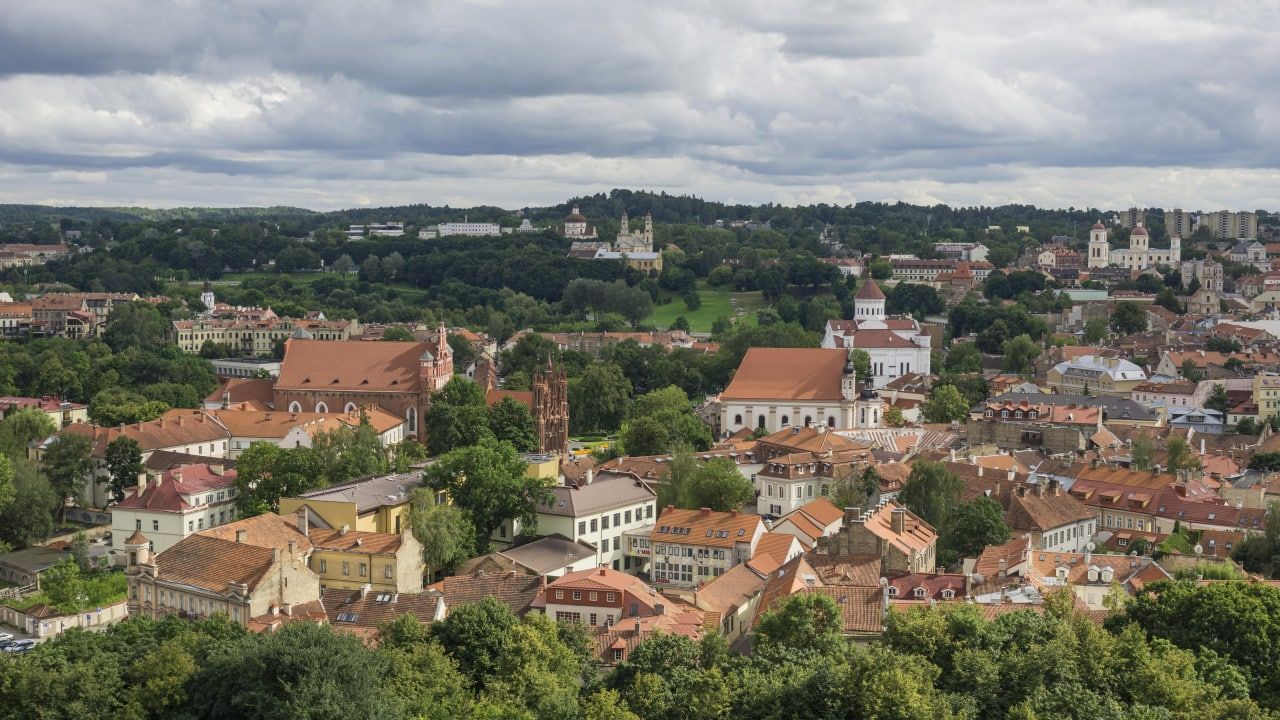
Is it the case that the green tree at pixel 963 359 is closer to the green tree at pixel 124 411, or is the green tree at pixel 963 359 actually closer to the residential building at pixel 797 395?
the residential building at pixel 797 395

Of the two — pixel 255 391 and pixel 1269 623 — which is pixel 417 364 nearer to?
pixel 255 391

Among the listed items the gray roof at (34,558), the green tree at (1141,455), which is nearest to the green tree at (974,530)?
the green tree at (1141,455)

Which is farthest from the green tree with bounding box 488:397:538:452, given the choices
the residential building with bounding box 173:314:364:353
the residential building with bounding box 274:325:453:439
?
the residential building with bounding box 173:314:364:353

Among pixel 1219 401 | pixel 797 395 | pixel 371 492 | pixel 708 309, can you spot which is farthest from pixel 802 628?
pixel 708 309

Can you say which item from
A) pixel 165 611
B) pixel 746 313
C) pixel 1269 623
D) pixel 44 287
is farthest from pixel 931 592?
pixel 44 287

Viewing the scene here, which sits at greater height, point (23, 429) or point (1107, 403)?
point (23, 429)

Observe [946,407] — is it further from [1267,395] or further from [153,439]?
[153,439]

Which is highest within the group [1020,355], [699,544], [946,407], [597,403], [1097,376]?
[699,544]

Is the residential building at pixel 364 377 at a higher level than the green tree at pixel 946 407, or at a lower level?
higher
